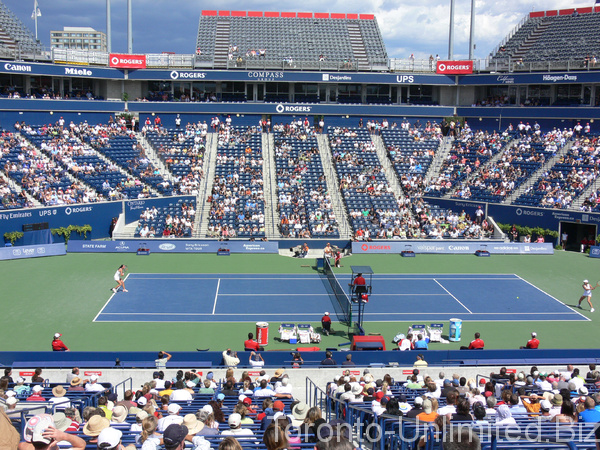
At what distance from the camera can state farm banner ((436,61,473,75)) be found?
5416 centimetres

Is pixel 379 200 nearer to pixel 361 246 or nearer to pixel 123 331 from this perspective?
pixel 361 246

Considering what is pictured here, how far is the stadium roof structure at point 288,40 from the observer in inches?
2189

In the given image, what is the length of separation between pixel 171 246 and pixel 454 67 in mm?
31840

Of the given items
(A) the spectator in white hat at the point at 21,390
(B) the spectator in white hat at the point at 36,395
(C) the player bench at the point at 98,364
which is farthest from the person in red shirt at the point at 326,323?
(A) the spectator in white hat at the point at 21,390

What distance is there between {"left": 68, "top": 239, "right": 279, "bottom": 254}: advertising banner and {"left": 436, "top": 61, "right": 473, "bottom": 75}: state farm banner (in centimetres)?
2679

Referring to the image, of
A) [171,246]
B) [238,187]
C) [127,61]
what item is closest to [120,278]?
[171,246]

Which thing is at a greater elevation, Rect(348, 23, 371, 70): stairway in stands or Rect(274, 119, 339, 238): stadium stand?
Rect(348, 23, 371, 70): stairway in stands

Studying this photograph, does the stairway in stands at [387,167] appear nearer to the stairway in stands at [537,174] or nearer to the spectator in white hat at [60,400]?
the stairway in stands at [537,174]

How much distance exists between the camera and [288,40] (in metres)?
61.4

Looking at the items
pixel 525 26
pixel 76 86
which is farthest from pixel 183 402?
pixel 525 26

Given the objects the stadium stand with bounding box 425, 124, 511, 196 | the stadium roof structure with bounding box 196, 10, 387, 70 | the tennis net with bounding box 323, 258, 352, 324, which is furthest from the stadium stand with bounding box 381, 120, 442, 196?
the tennis net with bounding box 323, 258, 352, 324

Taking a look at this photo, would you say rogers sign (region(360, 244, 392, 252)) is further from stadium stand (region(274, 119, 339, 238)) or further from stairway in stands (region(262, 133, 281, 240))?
stairway in stands (region(262, 133, 281, 240))

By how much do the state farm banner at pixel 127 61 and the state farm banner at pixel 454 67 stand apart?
26315 mm

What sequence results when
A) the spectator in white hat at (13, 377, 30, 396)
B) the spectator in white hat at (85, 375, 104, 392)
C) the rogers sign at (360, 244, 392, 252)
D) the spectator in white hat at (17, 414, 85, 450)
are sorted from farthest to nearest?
1. the rogers sign at (360, 244, 392, 252)
2. the spectator in white hat at (85, 375, 104, 392)
3. the spectator in white hat at (13, 377, 30, 396)
4. the spectator in white hat at (17, 414, 85, 450)
